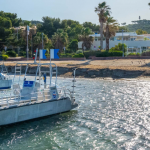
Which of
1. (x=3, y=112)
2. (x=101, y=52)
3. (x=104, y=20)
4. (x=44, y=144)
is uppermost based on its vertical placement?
(x=104, y=20)

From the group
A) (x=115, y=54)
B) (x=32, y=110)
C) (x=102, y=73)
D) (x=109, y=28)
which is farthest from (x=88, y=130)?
(x=109, y=28)

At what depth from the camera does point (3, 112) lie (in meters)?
14.0

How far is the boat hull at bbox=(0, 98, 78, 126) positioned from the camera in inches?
558

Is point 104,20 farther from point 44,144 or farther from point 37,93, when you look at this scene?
point 44,144

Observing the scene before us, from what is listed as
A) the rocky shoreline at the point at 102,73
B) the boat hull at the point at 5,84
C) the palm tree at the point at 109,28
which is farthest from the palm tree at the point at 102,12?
the boat hull at the point at 5,84

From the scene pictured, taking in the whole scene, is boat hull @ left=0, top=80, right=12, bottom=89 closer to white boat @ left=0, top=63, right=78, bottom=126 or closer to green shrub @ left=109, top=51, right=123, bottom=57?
white boat @ left=0, top=63, right=78, bottom=126

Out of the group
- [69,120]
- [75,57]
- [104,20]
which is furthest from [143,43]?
[69,120]

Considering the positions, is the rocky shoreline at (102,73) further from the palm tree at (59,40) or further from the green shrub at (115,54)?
the palm tree at (59,40)

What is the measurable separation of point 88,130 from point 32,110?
364cm

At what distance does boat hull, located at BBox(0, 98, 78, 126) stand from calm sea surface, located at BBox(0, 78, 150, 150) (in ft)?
1.48

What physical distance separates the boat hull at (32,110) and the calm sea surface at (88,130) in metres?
0.45

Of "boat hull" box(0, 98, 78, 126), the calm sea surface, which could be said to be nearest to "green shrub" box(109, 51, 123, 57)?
the calm sea surface

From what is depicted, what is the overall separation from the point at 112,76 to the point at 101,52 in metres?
19.8

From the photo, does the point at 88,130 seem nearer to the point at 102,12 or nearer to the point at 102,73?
the point at 102,73
